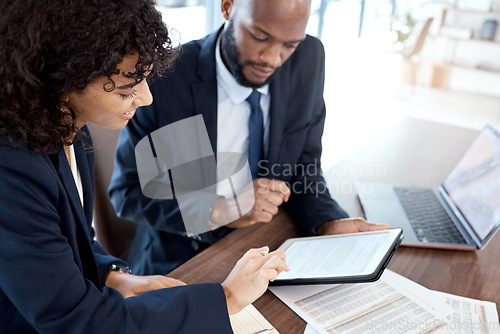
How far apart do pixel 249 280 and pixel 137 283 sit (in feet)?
0.93

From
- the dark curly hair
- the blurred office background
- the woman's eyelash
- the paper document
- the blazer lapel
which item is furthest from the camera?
the blurred office background

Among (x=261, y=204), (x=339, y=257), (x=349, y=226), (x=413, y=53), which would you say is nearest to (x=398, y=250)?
(x=349, y=226)

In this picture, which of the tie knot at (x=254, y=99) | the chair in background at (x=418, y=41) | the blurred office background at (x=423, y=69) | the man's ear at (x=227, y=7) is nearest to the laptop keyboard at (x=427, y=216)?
the tie knot at (x=254, y=99)

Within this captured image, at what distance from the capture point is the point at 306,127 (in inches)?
63.4

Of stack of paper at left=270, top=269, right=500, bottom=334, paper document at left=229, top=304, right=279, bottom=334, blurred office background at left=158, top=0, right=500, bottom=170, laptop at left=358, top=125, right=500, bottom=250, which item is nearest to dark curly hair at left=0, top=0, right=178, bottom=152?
paper document at left=229, top=304, right=279, bottom=334

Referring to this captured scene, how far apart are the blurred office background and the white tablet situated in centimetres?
377

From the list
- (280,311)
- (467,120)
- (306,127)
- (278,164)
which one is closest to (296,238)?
(280,311)

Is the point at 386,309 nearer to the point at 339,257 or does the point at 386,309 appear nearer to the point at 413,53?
the point at 339,257

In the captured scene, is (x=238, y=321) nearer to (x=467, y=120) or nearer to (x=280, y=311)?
(x=280, y=311)

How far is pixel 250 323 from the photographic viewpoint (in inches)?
36.0

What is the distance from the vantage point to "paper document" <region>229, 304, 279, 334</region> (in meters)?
0.89

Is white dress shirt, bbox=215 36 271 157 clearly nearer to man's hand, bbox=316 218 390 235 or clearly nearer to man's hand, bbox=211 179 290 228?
man's hand, bbox=211 179 290 228

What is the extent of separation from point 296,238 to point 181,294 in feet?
1.55

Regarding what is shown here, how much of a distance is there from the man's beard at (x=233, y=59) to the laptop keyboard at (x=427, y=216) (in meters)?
0.63
